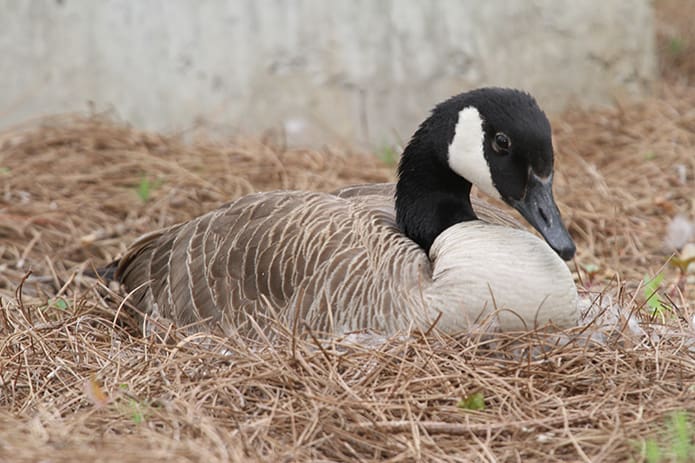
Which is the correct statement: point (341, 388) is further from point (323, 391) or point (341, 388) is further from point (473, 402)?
point (473, 402)

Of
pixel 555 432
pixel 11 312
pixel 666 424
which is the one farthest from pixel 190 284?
pixel 666 424

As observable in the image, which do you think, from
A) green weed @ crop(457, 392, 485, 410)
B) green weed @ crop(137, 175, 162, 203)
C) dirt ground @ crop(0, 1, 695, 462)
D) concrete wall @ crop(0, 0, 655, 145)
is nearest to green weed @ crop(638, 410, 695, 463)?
dirt ground @ crop(0, 1, 695, 462)

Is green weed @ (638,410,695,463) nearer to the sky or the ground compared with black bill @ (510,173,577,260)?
nearer to the ground

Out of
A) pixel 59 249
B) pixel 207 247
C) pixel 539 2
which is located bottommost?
pixel 59 249

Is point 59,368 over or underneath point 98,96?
underneath

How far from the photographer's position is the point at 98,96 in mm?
6883

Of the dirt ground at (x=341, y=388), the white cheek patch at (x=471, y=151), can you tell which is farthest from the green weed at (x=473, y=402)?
the white cheek patch at (x=471, y=151)

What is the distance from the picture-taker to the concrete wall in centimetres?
680

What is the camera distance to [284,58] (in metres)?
7.05

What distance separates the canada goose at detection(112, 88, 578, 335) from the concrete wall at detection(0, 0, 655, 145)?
2.62 meters

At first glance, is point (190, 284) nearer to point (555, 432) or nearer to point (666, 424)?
point (555, 432)

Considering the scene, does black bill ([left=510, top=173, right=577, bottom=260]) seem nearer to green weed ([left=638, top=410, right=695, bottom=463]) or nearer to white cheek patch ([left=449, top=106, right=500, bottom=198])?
white cheek patch ([left=449, top=106, right=500, bottom=198])

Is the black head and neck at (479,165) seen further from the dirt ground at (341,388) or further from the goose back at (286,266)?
the dirt ground at (341,388)

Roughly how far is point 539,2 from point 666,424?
496 cm
